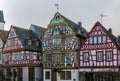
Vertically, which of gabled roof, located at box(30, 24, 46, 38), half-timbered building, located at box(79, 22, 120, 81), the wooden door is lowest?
the wooden door

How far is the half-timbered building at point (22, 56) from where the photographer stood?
46500 millimetres

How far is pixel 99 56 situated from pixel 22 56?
13779 mm

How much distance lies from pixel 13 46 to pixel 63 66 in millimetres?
10749

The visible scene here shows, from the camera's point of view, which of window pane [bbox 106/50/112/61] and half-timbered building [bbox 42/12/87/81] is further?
half-timbered building [bbox 42/12/87/81]

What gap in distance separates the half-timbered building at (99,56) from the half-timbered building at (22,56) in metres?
9.10

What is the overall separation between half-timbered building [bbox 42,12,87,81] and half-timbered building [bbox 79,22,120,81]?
4.86ft

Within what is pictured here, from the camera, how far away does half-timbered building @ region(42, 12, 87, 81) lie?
42.1 metres

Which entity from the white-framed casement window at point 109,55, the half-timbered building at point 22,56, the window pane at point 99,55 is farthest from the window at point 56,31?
the white-framed casement window at point 109,55

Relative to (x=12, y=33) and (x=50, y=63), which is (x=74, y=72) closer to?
(x=50, y=63)

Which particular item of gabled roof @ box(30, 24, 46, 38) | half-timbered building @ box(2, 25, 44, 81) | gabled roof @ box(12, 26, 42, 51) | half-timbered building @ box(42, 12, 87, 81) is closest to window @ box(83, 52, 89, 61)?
half-timbered building @ box(42, 12, 87, 81)

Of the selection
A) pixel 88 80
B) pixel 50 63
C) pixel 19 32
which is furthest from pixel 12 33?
pixel 88 80

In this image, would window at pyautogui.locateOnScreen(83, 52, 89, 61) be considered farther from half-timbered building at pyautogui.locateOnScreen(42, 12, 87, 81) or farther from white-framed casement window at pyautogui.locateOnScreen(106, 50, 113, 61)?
white-framed casement window at pyautogui.locateOnScreen(106, 50, 113, 61)

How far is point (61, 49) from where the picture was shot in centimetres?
4338

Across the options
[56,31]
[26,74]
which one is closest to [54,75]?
[26,74]
